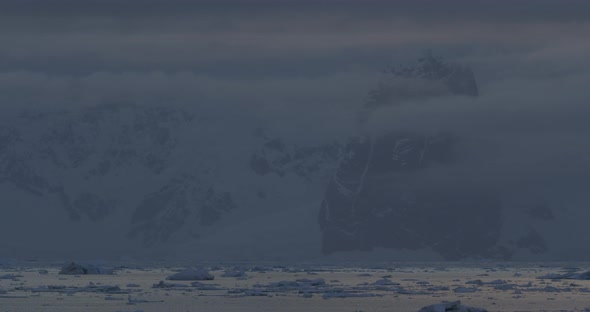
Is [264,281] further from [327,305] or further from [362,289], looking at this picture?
[327,305]

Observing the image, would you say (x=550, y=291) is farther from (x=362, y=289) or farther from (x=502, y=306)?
(x=502, y=306)

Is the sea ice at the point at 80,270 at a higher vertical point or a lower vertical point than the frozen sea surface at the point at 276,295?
higher

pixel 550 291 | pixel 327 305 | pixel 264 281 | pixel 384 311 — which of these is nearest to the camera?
pixel 384 311

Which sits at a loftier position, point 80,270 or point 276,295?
point 80,270

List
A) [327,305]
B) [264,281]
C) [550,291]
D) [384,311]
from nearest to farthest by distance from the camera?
[384,311] → [327,305] → [550,291] → [264,281]

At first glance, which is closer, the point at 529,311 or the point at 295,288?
the point at 529,311

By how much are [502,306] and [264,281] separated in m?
47.2

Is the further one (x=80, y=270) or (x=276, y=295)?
(x=80, y=270)

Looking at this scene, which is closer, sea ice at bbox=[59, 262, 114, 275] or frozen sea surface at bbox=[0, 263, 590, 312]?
frozen sea surface at bbox=[0, 263, 590, 312]

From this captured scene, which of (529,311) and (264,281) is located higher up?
(264,281)

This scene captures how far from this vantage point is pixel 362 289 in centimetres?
13475

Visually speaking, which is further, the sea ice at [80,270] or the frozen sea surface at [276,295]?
the sea ice at [80,270]

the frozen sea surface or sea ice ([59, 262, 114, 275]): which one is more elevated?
sea ice ([59, 262, 114, 275])

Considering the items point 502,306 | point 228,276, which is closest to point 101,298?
point 502,306
